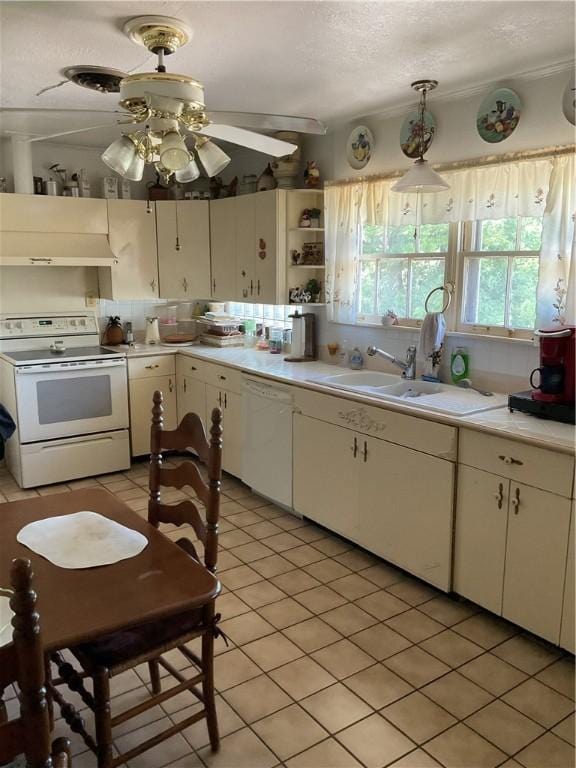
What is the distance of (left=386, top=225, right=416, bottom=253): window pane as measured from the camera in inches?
143

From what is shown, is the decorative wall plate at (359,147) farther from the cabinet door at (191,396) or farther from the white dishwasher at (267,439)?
the cabinet door at (191,396)

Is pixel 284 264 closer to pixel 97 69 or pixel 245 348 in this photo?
pixel 245 348

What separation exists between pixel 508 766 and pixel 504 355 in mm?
1867

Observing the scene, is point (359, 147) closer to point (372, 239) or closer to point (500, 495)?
point (372, 239)

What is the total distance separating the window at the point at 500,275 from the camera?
120 inches

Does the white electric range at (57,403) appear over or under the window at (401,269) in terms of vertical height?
under

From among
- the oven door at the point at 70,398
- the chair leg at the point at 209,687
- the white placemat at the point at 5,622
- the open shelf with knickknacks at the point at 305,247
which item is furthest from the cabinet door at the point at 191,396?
the white placemat at the point at 5,622

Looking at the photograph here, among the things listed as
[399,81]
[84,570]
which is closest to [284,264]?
[399,81]

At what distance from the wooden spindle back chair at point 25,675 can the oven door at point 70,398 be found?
11.2ft

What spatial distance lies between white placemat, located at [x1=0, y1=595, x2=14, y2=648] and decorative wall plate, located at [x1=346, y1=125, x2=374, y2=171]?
10.5 ft

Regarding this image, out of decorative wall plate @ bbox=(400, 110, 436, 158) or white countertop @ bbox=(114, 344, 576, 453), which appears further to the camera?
decorative wall plate @ bbox=(400, 110, 436, 158)

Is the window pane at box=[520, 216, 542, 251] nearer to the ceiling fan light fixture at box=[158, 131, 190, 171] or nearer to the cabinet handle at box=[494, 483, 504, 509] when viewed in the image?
the cabinet handle at box=[494, 483, 504, 509]

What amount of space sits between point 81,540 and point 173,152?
1212 millimetres

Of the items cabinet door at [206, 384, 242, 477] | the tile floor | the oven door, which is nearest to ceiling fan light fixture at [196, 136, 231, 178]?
the tile floor
